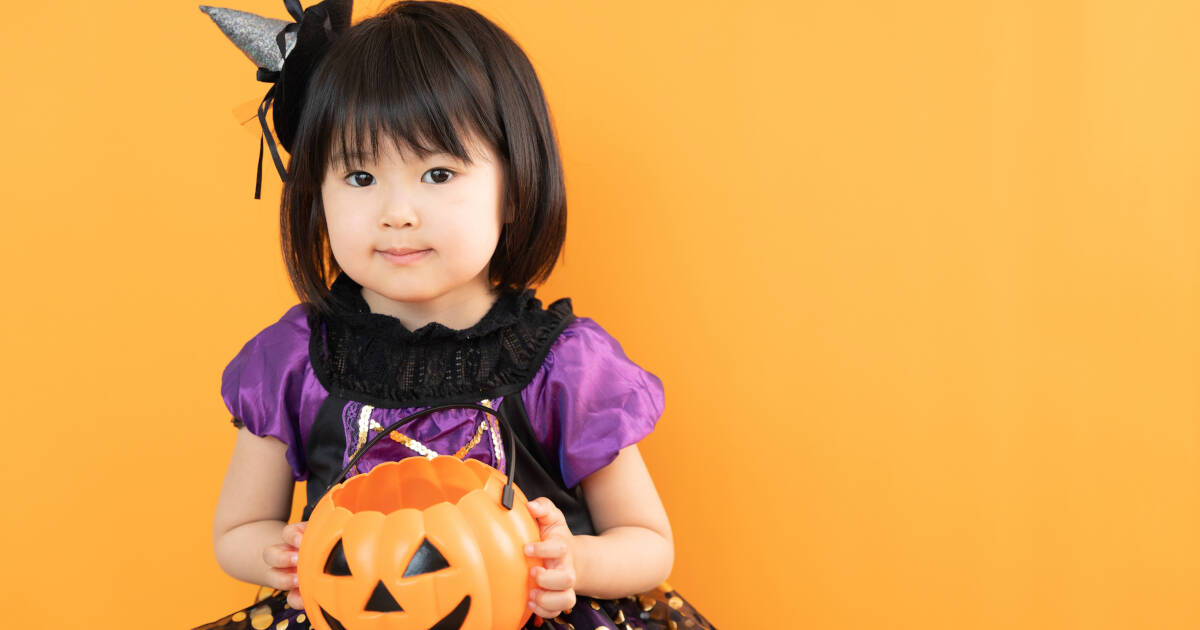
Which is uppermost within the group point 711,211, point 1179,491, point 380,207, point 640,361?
point 380,207

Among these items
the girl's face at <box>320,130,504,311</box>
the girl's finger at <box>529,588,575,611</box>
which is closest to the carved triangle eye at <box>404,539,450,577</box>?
the girl's finger at <box>529,588,575,611</box>

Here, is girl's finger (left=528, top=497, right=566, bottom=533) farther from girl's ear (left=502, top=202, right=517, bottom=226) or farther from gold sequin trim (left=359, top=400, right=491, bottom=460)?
girl's ear (left=502, top=202, right=517, bottom=226)

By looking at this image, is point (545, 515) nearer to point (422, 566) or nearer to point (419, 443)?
point (422, 566)

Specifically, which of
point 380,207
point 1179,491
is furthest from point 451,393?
point 1179,491

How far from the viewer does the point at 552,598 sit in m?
0.90

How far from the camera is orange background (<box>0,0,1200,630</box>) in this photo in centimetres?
130

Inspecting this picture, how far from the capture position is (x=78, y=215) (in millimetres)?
1482

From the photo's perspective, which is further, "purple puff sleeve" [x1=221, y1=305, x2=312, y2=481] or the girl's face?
"purple puff sleeve" [x1=221, y1=305, x2=312, y2=481]

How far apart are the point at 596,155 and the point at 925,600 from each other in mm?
781

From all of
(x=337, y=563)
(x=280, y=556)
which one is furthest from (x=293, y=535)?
(x=337, y=563)

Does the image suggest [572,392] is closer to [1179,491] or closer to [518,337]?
[518,337]

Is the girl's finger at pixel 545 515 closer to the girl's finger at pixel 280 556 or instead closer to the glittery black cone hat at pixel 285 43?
the girl's finger at pixel 280 556

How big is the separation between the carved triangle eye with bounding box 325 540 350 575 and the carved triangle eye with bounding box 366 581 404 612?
0.03 meters

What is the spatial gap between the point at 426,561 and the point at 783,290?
75 cm
